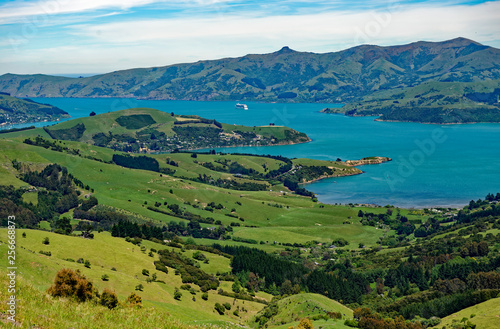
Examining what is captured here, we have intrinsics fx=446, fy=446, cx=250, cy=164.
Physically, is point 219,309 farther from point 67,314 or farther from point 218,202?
point 218,202

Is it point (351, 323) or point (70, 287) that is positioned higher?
point (70, 287)

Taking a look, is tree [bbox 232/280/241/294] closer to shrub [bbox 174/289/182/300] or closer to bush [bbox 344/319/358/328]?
shrub [bbox 174/289/182/300]

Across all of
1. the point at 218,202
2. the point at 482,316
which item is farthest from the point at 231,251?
the point at 482,316

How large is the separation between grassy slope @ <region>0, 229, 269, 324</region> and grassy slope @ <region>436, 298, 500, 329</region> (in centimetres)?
2545

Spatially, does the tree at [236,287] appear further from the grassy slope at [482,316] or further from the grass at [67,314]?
the grass at [67,314]

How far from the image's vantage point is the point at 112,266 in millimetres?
62594

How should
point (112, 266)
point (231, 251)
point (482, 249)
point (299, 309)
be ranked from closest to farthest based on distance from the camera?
1. point (299, 309)
2. point (112, 266)
3. point (482, 249)
4. point (231, 251)

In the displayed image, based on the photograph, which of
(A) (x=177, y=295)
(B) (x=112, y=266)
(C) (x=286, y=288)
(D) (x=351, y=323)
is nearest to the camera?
(D) (x=351, y=323)

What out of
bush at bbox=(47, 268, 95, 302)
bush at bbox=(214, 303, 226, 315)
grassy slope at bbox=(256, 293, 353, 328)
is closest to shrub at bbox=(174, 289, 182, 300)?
bush at bbox=(214, 303, 226, 315)

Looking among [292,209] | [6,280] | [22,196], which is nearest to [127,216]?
[22,196]

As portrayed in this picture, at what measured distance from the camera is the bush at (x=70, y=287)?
26.5m

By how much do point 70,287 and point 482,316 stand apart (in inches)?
1760

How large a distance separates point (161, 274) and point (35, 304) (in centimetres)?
4466

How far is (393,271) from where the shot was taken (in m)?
93.4
